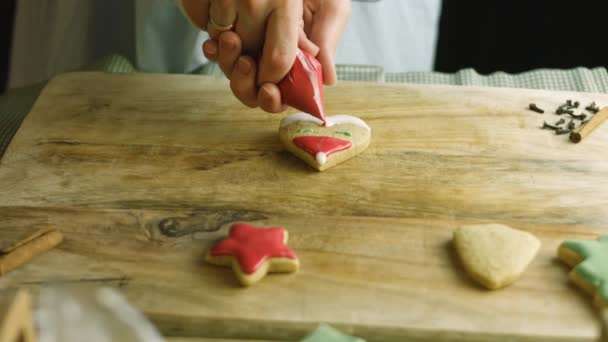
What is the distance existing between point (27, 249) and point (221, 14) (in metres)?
0.47

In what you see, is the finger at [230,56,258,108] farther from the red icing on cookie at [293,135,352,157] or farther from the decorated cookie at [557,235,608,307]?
the decorated cookie at [557,235,608,307]

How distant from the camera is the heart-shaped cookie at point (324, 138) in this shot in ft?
4.00

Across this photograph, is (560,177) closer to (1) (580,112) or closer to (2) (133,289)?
(1) (580,112)

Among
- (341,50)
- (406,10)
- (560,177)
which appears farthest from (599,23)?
(560,177)

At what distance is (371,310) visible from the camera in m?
0.96

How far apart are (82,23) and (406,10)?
793 millimetres

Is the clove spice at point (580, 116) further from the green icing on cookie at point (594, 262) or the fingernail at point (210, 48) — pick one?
the fingernail at point (210, 48)

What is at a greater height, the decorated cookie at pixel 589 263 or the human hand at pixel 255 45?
the human hand at pixel 255 45

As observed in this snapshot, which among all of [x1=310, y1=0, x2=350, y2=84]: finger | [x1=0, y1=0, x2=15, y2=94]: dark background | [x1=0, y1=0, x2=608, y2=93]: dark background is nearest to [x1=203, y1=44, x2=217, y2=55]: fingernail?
[x1=310, y1=0, x2=350, y2=84]: finger

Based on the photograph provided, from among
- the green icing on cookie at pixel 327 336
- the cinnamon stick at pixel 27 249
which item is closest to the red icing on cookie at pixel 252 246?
the green icing on cookie at pixel 327 336

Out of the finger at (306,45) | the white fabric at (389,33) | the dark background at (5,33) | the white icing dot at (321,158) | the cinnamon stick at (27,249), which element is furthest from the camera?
the dark background at (5,33)

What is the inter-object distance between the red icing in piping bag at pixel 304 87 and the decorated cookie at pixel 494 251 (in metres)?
0.34

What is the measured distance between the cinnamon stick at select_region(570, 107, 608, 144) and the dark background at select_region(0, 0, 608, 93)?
48.3 inches

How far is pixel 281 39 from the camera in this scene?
122 centimetres
